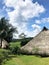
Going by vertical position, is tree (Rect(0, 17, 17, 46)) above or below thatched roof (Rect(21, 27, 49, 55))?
above

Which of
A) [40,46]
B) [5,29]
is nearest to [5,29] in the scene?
[5,29]

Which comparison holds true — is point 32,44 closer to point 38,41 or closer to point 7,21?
point 38,41

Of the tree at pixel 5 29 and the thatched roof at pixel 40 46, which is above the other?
the tree at pixel 5 29

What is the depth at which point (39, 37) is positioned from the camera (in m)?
33.6

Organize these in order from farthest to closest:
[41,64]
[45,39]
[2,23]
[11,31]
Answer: [11,31] < [2,23] < [45,39] < [41,64]

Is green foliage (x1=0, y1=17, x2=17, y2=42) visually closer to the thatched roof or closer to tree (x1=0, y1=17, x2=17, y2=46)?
tree (x1=0, y1=17, x2=17, y2=46)

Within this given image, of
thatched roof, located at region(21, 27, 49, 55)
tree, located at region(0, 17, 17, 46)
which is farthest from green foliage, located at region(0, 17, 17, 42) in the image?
thatched roof, located at region(21, 27, 49, 55)

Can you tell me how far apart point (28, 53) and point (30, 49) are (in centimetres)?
68

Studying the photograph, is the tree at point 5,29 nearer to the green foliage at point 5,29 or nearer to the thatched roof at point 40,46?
the green foliage at point 5,29

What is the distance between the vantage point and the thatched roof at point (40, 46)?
30145 mm

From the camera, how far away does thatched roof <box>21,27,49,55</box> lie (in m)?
30.1

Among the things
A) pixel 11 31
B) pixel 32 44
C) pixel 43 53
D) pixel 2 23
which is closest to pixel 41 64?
pixel 43 53

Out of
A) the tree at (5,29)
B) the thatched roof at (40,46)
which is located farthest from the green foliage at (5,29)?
the thatched roof at (40,46)

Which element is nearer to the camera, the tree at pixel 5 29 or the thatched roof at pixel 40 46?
the thatched roof at pixel 40 46
